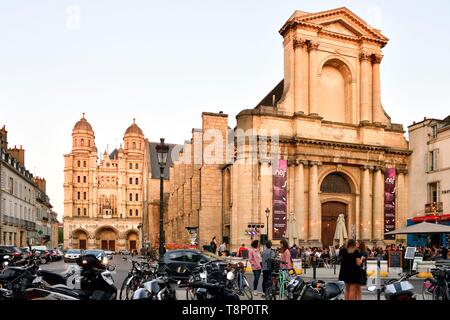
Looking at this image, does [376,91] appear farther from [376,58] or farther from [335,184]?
[335,184]

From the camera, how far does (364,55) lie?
121ft

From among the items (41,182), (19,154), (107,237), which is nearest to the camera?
(19,154)

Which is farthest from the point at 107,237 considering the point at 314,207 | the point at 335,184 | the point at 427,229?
the point at 427,229

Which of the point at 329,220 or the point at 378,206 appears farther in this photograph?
the point at 378,206

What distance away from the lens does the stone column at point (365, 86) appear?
36406 mm

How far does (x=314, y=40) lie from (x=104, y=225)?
221 ft

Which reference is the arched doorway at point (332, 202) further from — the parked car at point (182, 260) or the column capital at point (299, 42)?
the parked car at point (182, 260)

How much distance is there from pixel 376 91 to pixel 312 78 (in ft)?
19.4

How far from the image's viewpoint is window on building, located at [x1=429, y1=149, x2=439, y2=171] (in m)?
35.7

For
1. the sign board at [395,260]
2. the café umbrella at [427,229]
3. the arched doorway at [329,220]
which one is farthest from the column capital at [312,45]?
the sign board at [395,260]

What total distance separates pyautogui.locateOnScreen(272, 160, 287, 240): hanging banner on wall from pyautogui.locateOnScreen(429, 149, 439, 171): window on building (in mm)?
12140

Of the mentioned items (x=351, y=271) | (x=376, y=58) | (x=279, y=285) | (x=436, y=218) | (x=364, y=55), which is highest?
(x=364, y=55)

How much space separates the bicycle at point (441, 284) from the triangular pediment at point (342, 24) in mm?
27828
